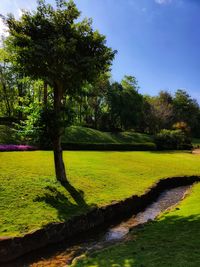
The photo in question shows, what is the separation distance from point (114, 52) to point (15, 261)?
513 inches

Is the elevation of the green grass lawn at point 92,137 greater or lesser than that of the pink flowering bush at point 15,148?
greater

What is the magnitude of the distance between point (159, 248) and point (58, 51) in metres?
11.4

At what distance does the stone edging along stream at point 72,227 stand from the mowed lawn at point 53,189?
0.36 m

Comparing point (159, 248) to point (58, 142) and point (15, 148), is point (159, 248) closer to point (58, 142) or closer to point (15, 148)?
point (58, 142)

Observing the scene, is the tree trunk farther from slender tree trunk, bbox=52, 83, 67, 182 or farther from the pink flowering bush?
the pink flowering bush

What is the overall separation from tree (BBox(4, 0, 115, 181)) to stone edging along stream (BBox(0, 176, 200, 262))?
14.3 feet

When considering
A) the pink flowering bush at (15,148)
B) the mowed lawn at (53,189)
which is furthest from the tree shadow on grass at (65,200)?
the pink flowering bush at (15,148)

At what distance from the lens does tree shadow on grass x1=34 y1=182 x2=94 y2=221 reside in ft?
50.3

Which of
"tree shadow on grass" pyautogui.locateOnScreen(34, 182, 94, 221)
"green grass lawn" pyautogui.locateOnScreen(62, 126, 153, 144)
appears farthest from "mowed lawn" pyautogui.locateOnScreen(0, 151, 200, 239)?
"green grass lawn" pyautogui.locateOnScreen(62, 126, 153, 144)

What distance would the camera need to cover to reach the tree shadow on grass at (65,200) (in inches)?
604

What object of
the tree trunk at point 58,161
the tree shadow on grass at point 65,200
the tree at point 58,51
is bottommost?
the tree shadow on grass at point 65,200

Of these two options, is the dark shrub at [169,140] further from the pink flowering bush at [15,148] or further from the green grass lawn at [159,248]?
the green grass lawn at [159,248]

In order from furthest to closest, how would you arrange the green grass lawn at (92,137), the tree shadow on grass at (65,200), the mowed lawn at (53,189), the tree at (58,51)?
the green grass lawn at (92,137)
the tree at (58,51)
the tree shadow on grass at (65,200)
the mowed lawn at (53,189)

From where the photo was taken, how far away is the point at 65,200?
1689 cm
